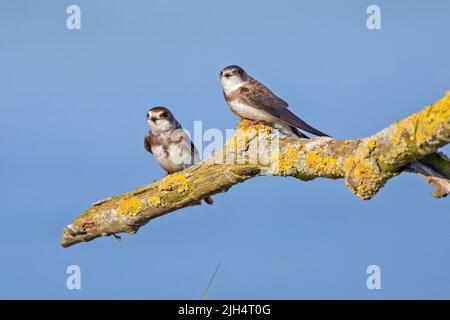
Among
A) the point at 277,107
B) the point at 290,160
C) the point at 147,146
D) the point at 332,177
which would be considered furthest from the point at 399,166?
the point at 147,146

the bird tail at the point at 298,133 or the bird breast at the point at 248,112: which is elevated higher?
the bird breast at the point at 248,112

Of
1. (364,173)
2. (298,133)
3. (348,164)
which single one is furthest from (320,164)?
(298,133)

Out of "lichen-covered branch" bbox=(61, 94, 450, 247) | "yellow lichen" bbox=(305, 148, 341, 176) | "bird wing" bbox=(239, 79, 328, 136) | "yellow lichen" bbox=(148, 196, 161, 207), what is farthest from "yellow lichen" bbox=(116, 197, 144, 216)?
"yellow lichen" bbox=(305, 148, 341, 176)

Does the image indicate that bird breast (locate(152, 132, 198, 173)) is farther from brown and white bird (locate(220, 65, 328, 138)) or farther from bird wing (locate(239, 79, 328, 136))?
bird wing (locate(239, 79, 328, 136))

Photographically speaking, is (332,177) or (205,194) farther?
(205,194)

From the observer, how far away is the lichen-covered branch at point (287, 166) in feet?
17.4

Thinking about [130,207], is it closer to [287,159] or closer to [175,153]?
[175,153]

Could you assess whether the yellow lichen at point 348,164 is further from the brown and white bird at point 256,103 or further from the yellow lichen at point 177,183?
the yellow lichen at point 177,183

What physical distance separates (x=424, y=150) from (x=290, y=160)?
61.9 inches

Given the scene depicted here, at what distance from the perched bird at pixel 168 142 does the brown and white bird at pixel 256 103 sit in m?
0.78

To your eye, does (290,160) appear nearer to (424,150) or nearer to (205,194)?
(205,194)

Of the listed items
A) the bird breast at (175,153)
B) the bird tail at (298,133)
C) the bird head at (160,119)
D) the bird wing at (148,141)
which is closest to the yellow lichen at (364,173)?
the bird tail at (298,133)

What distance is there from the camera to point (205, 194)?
744 cm

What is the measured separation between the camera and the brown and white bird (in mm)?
8055
